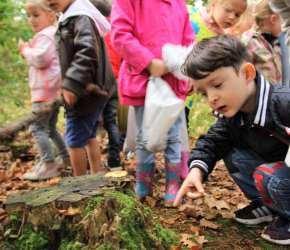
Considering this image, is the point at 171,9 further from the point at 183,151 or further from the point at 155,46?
the point at 183,151

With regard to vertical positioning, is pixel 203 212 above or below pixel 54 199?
below

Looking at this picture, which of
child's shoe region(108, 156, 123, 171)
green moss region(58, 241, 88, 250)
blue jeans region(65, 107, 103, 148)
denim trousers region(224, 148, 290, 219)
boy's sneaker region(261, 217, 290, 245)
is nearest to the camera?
green moss region(58, 241, 88, 250)

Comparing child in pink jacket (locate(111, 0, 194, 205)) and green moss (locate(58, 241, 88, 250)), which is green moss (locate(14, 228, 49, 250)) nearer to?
green moss (locate(58, 241, 88, 250))

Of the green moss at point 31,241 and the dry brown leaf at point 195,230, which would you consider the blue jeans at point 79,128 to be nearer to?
the dry brown leaf at point 195,230

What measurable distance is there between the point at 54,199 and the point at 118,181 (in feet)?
1.35

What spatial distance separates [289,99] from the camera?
108 inches

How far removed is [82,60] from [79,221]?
6.03 ft

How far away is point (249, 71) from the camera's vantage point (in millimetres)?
2768

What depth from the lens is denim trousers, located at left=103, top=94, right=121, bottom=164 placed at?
513 cm

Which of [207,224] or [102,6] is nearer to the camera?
[207,224]

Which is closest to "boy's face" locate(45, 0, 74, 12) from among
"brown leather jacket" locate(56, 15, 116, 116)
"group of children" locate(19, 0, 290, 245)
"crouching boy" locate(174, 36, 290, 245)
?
"group of children" locate(19, 0, 290, 245)

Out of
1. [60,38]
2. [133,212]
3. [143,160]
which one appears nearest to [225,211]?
[143,160]

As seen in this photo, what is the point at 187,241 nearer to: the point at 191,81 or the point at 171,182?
the point at 171,182

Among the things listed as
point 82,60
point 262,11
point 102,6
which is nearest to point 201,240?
point 82,60
